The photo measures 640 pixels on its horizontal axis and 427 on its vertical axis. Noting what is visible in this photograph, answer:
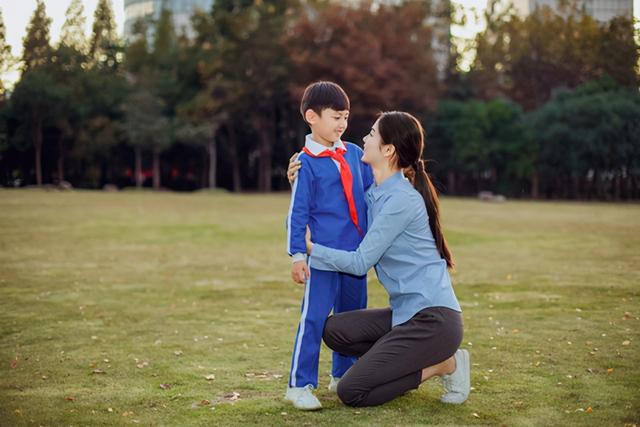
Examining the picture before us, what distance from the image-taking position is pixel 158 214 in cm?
2223

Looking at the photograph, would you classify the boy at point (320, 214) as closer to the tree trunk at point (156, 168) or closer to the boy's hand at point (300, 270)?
the boy's hand at point (300, 270)

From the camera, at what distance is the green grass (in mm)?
4172

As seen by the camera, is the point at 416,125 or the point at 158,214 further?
the point at 158,214

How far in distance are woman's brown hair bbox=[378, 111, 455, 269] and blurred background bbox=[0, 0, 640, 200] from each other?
32.4 metres

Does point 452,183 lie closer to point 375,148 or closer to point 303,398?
point 375,148

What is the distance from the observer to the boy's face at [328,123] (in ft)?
14.7

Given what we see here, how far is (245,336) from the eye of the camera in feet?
20.8

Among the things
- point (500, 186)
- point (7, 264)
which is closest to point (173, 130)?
point (500, 186)

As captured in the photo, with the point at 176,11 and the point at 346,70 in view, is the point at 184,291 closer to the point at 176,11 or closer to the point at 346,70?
the point at 346,70

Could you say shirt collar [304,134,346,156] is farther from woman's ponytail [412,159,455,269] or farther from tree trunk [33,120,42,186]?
tree trunk [33,120,42,186]

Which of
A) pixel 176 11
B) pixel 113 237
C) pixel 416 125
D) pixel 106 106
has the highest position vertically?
pixel 176 11

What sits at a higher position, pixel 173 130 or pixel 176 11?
pixel 176 11

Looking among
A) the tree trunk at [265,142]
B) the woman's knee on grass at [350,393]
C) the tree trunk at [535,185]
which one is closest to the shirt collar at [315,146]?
the woman's knee on grass at [350,393]

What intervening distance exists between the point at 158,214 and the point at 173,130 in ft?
94.1
